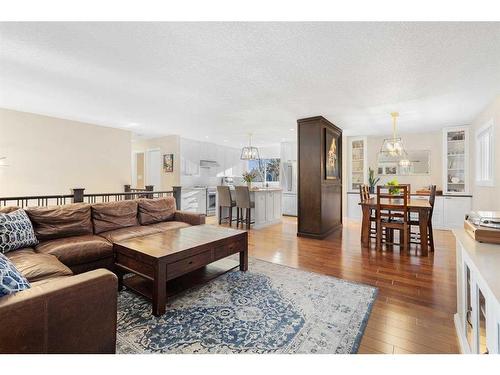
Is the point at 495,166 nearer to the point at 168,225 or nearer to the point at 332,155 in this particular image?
the point at 332,155

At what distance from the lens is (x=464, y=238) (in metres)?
1.60

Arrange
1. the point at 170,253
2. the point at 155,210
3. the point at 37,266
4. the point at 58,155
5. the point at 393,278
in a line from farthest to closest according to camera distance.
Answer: the point at 58,155 → the point at 155,210 → the point at 393,278 → the point at 170,253 → the point at 37,266

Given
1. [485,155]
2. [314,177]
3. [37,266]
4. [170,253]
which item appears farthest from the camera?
[314,177]

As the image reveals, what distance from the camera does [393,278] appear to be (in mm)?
2779

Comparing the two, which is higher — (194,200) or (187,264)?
(194,200)

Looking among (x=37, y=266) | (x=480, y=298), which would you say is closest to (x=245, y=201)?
(x=37, y=266)

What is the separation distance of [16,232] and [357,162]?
7.05 metres

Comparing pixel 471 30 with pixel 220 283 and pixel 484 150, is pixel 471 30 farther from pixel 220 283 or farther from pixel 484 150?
A: pixel 484 150

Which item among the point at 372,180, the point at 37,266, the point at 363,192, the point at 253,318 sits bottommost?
the point at 253,318

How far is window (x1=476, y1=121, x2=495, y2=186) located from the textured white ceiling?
0.43 meters

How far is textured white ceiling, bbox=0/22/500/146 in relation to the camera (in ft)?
6.57

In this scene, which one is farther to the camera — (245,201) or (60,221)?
(245,201)

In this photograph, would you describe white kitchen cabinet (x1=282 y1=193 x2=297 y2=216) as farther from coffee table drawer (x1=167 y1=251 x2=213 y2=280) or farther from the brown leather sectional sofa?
coffee table drawer (x1=167 y1=251 x2=213 y2=280)
